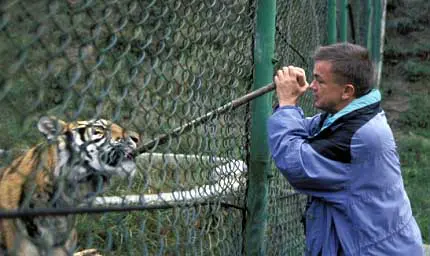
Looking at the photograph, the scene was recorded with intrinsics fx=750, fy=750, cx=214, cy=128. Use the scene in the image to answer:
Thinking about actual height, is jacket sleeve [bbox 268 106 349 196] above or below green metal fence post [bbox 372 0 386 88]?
below

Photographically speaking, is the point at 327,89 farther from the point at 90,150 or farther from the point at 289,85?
the point at 90,150

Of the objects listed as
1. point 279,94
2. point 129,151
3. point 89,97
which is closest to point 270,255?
point 279,94

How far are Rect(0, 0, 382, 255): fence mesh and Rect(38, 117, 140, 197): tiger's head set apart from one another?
0.03 m

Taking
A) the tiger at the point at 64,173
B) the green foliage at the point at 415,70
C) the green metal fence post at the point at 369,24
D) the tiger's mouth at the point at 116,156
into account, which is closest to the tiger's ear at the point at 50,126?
the tiger at the point at 64,173

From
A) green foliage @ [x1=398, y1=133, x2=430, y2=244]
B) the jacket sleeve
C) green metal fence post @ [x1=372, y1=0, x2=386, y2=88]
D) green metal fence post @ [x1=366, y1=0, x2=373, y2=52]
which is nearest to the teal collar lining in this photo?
the jacket sleeve

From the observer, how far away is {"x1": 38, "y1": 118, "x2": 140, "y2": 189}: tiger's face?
1.77 m

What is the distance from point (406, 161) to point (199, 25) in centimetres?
673

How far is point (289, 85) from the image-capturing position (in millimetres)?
2695

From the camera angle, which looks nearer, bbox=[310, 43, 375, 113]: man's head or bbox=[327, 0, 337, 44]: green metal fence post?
bbox=[310, 43, 375, 113]: man's head

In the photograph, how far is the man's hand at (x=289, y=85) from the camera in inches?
106

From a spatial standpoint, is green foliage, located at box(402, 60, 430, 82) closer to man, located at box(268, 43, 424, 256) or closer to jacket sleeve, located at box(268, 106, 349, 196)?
man, located at box(268, 43, 424, 256)

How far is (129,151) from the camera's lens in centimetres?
228

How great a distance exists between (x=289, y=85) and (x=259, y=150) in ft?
1.52

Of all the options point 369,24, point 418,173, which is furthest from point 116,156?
point 418,173
